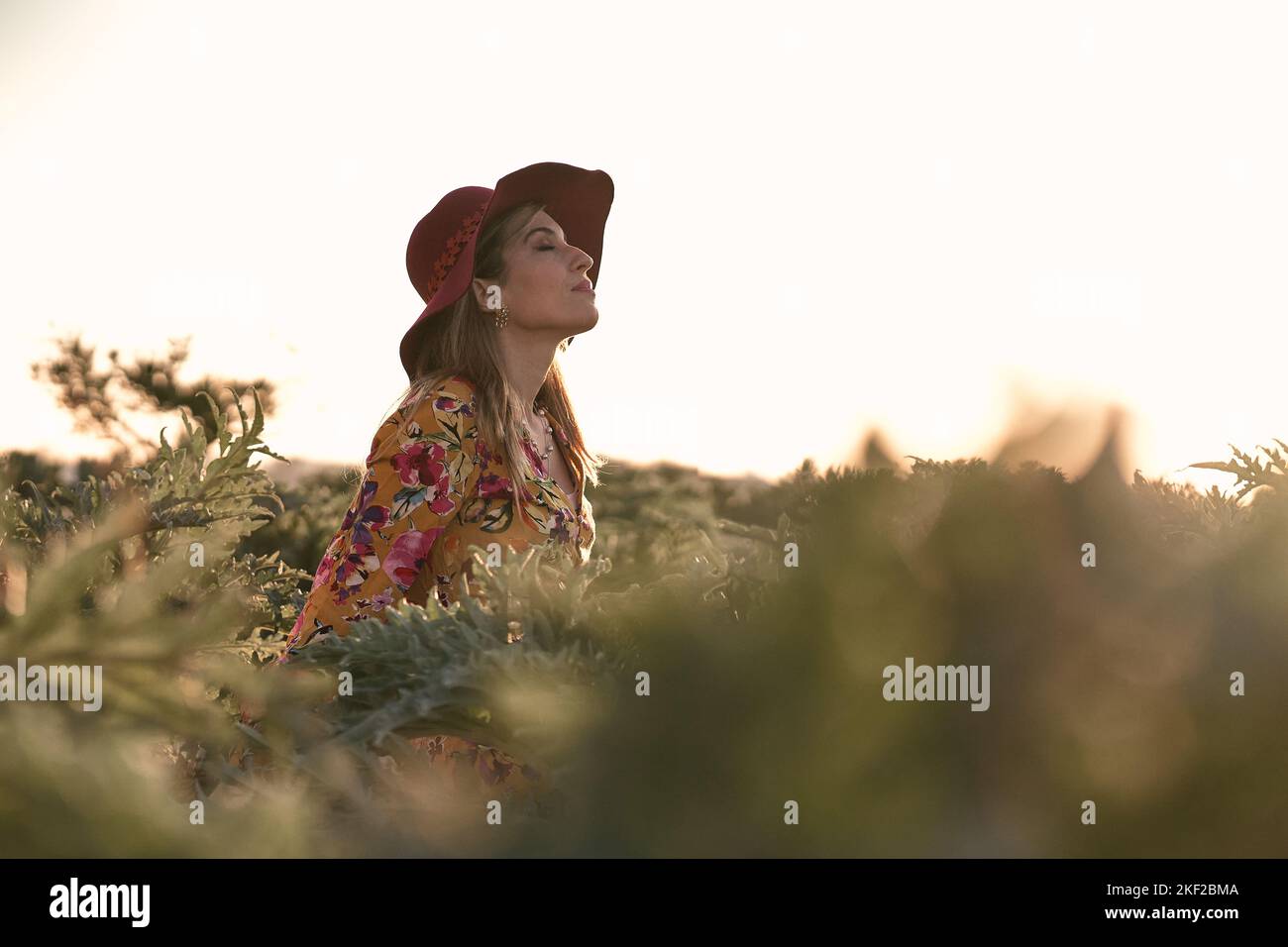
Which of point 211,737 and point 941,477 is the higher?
point 941,477

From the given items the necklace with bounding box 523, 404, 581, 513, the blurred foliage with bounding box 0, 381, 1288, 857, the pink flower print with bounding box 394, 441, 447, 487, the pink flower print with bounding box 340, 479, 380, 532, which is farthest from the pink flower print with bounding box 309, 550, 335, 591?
the blurred foliage with bounding box 0, 381, 1288, 857

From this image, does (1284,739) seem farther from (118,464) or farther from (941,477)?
(118,464)

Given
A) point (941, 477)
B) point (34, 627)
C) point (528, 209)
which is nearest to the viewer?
point (34, 627)

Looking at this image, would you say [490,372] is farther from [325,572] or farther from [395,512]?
[325,572]

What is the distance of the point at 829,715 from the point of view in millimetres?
810

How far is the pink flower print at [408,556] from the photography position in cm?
290

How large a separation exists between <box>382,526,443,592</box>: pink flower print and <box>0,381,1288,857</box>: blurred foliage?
1888 mm

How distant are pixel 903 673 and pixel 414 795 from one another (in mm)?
371

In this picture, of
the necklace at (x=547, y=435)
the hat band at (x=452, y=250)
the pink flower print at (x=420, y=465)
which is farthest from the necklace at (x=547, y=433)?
the pink flower print at (x=420, y=465)

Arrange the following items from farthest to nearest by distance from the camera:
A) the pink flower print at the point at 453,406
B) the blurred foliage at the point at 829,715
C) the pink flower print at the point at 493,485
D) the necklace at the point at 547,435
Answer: the necklace at the point at 547,435, the pink flower print at the point at 453,406, the pink flower print at the point at 493,485, the blurred foliage at the point at 829,715

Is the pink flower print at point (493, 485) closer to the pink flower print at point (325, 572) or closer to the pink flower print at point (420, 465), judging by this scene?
the pink flower print at point (420, 465)

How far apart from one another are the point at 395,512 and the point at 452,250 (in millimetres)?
1479

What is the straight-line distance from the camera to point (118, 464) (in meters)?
2.56
